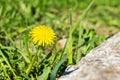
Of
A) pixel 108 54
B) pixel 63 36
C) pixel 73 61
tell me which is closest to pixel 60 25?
pixel 63 36

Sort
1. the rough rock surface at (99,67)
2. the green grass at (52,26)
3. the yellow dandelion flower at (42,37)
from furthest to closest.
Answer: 1. the green grass at (52,26)
2. the yellow dandelion flower at (42,37)
3. the rough rock surface at (99,67)

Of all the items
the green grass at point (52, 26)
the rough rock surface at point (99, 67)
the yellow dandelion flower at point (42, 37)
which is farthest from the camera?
the green grass at point (52, 26)

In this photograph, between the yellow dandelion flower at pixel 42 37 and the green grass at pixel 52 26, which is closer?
the yellow dandelion flower at pixel 42 37

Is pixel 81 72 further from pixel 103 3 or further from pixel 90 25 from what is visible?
pixel 103 3

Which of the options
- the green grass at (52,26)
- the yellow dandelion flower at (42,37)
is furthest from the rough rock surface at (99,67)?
the yellow dandelion flower at (42,37)

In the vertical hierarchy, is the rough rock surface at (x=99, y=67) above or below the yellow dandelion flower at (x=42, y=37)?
below

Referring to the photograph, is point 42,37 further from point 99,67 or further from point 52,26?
point 52,26

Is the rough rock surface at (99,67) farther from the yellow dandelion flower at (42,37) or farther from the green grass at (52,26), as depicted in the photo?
the yellow dandelion flower at (42,37)
